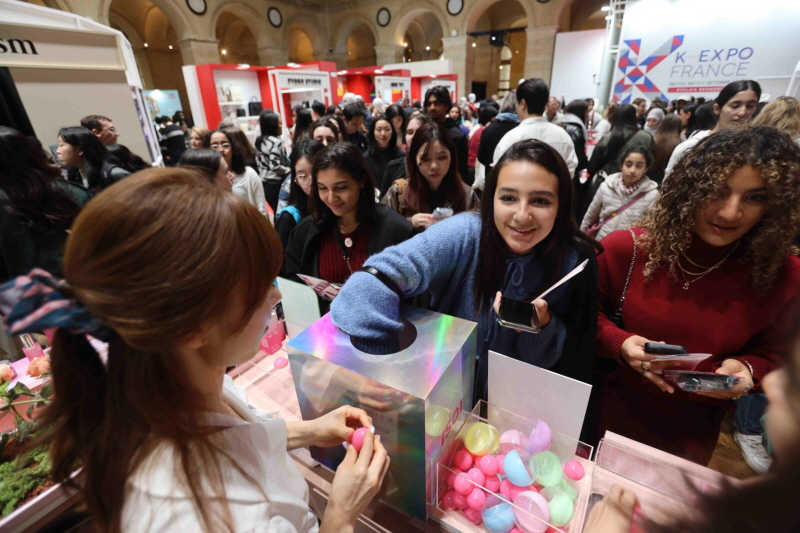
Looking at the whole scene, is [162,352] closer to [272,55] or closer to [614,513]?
[614,513]

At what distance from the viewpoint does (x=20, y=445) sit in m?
1.14

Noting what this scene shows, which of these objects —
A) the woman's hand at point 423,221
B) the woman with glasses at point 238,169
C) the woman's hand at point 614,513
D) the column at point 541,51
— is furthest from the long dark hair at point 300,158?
the column at point 541,51

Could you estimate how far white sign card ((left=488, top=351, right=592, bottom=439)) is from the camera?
0.85 m

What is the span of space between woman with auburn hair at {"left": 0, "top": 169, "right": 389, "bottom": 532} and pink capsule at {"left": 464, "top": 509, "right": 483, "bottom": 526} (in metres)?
0.29

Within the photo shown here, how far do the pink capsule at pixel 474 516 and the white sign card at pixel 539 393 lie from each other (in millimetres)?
247

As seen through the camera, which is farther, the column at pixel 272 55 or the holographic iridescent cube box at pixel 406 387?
the column at pixel 272 55

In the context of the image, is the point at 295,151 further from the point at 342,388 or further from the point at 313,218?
the point at 342,388

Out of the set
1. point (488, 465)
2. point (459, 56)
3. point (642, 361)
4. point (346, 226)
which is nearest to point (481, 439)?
point (488, 465)

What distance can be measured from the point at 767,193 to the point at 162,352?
159 cm

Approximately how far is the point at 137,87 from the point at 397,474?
6178 millimetres

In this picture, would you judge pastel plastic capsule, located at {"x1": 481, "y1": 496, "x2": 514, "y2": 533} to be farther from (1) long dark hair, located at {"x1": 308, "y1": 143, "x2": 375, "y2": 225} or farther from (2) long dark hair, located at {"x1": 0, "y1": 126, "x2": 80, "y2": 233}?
(2) long dark hair, located at {"x1": 0, "y1": 126, "x2": 80, "y2": 233}

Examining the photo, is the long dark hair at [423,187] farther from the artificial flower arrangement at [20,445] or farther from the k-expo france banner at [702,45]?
the k-expo france banner at [702,45]

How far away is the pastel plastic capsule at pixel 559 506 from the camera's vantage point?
31.7 inches

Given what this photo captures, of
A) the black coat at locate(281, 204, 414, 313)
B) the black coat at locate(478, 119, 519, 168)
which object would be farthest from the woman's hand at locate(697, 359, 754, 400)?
the black coat at locate(478, 119, 519, 168)
